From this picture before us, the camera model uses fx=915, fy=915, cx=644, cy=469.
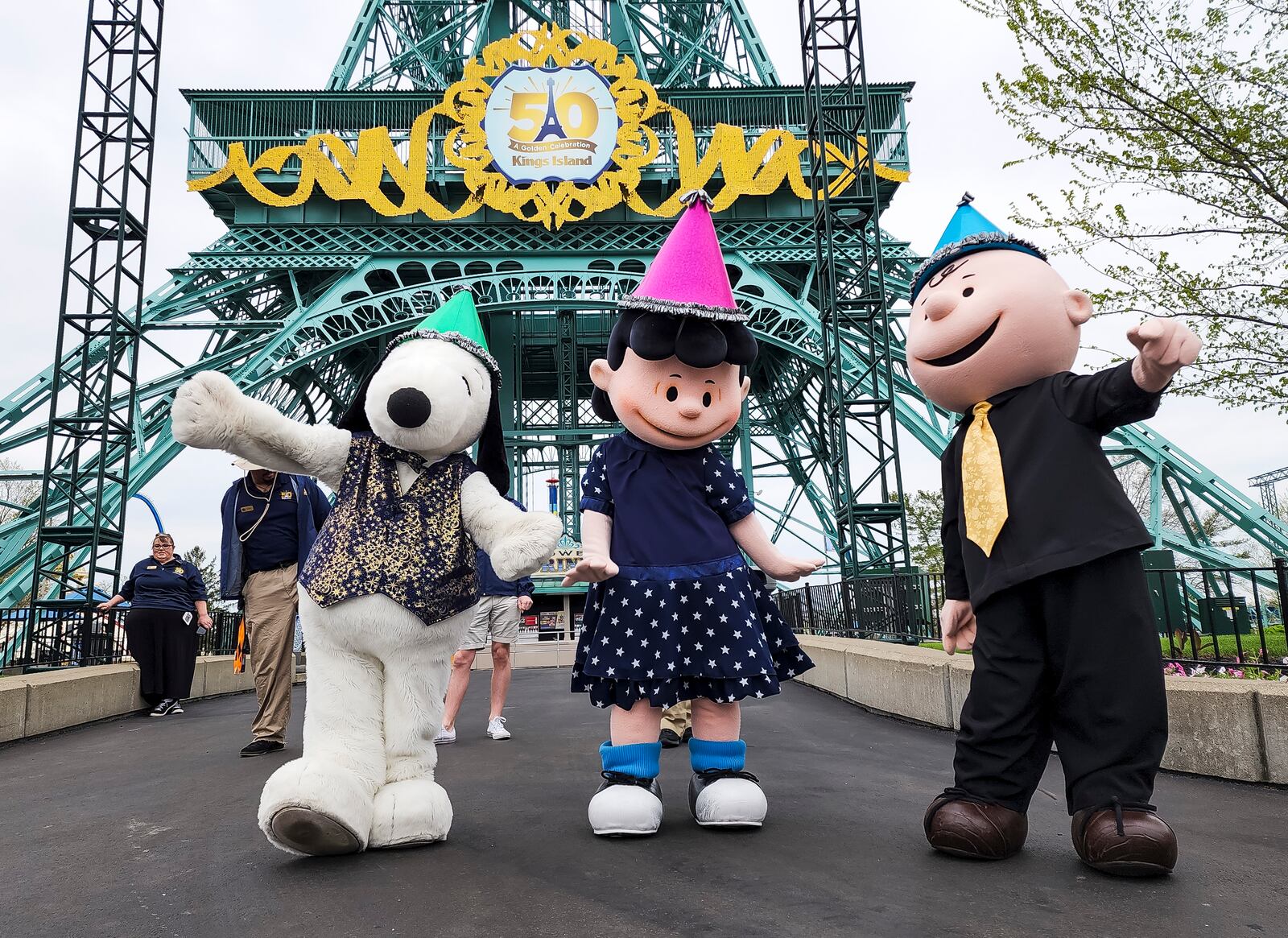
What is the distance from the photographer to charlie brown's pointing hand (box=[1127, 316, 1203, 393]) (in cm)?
250

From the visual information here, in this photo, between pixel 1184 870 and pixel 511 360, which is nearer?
pixel 1184 870

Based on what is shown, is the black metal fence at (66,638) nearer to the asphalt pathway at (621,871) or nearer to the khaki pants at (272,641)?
the khaki pants at (272,641)

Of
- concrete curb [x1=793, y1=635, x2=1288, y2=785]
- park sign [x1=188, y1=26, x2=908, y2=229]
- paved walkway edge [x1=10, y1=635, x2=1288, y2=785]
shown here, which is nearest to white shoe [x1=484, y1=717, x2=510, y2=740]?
paved walkway edge [x1=10, y1=635, x2=1288, y2=785]

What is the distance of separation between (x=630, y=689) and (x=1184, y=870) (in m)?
1.72

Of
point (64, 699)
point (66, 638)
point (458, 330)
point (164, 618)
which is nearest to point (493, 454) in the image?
point (458, 330)

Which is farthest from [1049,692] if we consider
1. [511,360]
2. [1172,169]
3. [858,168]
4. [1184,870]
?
[511,360]

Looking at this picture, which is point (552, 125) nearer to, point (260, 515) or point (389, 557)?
point (260, 515)

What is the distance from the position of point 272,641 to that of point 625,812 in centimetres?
328

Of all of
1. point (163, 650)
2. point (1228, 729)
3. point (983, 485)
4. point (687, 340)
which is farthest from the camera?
point (163, 650)

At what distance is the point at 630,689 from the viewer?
3.21m

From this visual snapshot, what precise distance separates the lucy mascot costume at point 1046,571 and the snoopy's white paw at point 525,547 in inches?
54.4

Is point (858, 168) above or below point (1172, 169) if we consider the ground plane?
above

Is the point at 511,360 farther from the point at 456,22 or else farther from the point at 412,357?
the point at 412,357

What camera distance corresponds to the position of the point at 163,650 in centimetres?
814
